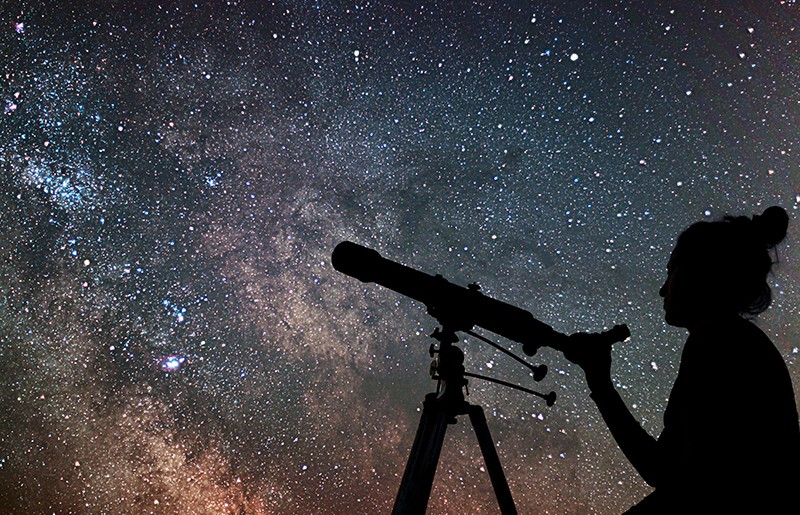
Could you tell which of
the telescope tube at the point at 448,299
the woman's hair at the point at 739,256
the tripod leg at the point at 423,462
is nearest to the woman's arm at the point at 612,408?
the telescope tube at the point at 448,299

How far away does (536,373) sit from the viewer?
2.20m

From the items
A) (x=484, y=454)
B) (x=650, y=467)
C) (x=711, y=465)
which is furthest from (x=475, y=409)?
(x=711, y=465)

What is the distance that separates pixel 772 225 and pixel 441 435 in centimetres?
139

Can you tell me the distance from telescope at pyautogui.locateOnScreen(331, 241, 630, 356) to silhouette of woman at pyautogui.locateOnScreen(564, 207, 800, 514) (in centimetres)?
42

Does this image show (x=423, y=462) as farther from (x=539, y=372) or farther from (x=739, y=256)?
(x=739, y=256)

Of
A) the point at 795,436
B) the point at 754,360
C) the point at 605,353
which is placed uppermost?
the point at 605,353

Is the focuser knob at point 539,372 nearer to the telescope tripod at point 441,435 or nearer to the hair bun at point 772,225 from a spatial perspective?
the telescope tripod at point 441,435

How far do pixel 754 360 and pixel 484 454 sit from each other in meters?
1.13

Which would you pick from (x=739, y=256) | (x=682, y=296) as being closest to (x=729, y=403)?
(x=682, y=296)

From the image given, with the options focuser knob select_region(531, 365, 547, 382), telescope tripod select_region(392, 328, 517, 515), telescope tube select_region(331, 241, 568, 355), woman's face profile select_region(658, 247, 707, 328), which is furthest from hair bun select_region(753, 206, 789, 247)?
telescope tripod select_region(392, 328, 517, 515)

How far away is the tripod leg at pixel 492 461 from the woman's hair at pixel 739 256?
1022 millimetres

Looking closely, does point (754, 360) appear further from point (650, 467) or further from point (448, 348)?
point (448, 348)

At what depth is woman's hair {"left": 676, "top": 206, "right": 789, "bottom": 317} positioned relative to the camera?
1.60 metres

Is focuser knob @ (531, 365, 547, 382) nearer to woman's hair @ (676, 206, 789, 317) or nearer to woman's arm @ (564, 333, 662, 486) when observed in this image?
woman's arm @ (564, 333, 662, 486)
